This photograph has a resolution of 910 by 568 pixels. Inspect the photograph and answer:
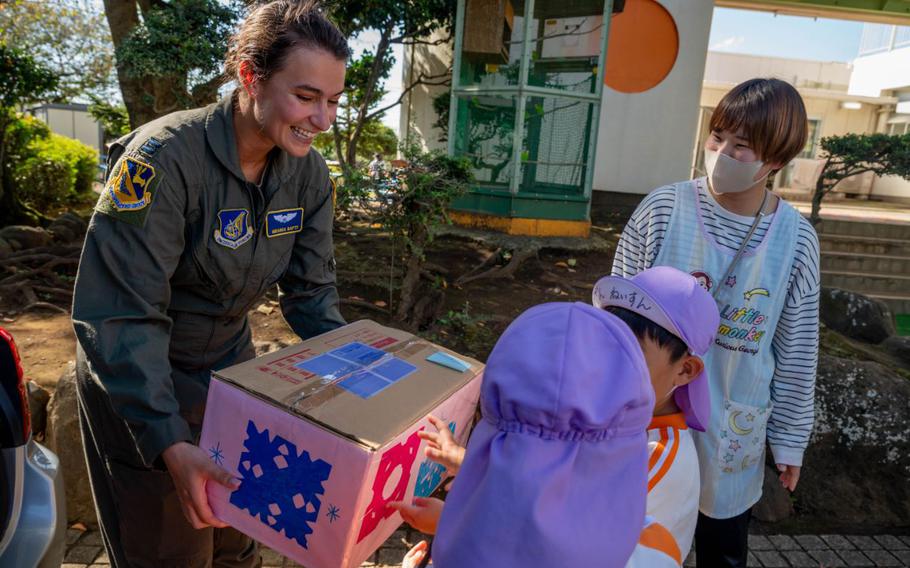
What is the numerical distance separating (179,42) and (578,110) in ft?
14.7

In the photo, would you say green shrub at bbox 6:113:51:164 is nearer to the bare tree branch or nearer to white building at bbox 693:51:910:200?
the bare tree branch

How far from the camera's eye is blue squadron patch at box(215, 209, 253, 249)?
167 centimetres

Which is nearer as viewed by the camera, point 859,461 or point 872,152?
point 859,461

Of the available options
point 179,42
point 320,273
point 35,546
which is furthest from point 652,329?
point 179,42

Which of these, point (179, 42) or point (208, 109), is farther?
point (179, 42)

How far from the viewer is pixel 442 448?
54.2 inches

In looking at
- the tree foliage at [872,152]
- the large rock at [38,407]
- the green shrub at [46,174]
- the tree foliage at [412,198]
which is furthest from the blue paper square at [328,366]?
the green shrub at [46,174]

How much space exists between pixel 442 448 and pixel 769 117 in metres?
1.39

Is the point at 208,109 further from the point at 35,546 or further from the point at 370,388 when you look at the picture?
the point at 35,546

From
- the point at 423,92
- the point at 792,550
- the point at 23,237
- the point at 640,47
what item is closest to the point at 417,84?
the point at 423,92

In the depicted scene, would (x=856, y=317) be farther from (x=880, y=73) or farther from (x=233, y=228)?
(x=880, y=73)

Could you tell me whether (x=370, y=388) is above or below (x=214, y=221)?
below

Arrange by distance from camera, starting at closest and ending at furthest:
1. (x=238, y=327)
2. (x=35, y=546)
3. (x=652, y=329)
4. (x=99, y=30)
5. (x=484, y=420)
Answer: (x=484, y=420) < (x=652, y=329) < (x=35, y=546) < (x=238, y=327) < (x=99, y=30)

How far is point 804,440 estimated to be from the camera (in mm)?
1979
